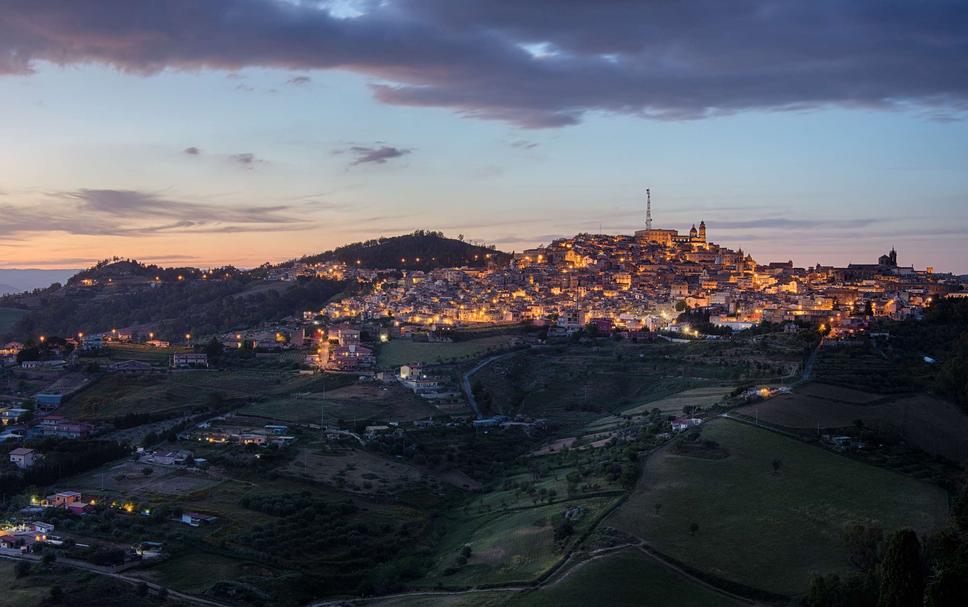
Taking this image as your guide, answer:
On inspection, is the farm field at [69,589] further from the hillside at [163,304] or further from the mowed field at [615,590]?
the hillside at [163,304]

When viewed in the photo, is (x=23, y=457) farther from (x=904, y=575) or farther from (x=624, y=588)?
(x=904, y=575)

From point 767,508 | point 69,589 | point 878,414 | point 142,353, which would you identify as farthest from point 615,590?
point 142,353

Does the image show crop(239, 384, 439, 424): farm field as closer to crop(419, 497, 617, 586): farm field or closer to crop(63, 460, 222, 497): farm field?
crop(63, 460, 222, 497): farm field

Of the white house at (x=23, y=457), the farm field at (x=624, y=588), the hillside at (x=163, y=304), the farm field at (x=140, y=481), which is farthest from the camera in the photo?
the hillside at (x=163, y=304)

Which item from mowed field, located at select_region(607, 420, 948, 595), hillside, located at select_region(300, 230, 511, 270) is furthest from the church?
mowed field, located at select_region(607, 420, 948, 595)

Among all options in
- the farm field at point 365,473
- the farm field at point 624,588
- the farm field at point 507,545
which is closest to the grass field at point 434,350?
the farm field at point 365,473

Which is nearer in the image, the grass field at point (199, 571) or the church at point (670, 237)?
the grass field at point (199, 571)

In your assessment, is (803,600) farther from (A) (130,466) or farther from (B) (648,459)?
(A) (130,466)
